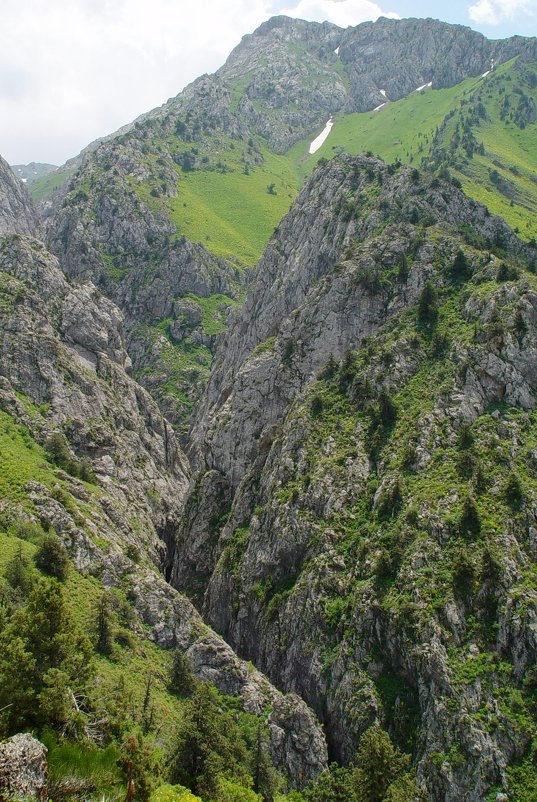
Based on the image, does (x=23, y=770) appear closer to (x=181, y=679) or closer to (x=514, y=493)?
(x=181, y=679)

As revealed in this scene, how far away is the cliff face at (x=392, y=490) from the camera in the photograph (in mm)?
45875

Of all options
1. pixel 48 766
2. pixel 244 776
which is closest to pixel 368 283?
pixel 244 776

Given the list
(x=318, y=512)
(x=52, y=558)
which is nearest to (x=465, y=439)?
(x=318, y=512)

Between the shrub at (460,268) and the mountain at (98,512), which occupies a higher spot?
the shrub at (460,268)

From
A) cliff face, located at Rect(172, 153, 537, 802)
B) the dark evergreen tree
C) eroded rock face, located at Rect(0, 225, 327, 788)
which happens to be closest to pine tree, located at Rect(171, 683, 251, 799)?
the dark evergreen tree

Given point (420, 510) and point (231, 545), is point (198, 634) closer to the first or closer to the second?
point (231, 545)

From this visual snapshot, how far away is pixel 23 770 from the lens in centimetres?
1567

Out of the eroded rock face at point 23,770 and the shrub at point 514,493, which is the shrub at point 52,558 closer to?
the eroded rock face at point 23,770

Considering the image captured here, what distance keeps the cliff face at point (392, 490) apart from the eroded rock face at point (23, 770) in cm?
3570

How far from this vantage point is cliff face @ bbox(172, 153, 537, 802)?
4588 centimetres

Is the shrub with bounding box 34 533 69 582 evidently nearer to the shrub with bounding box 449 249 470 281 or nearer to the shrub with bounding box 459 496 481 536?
the shrub with bounding box 459 496 481 536

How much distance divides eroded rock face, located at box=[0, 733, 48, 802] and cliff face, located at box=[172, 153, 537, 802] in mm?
35700

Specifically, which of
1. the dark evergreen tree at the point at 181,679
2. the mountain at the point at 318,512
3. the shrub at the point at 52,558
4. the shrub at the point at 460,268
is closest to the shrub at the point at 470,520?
the mountain at the point at 318,512

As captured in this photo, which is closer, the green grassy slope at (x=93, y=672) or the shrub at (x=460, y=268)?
the green grassy slope at (x=93, y=672)
